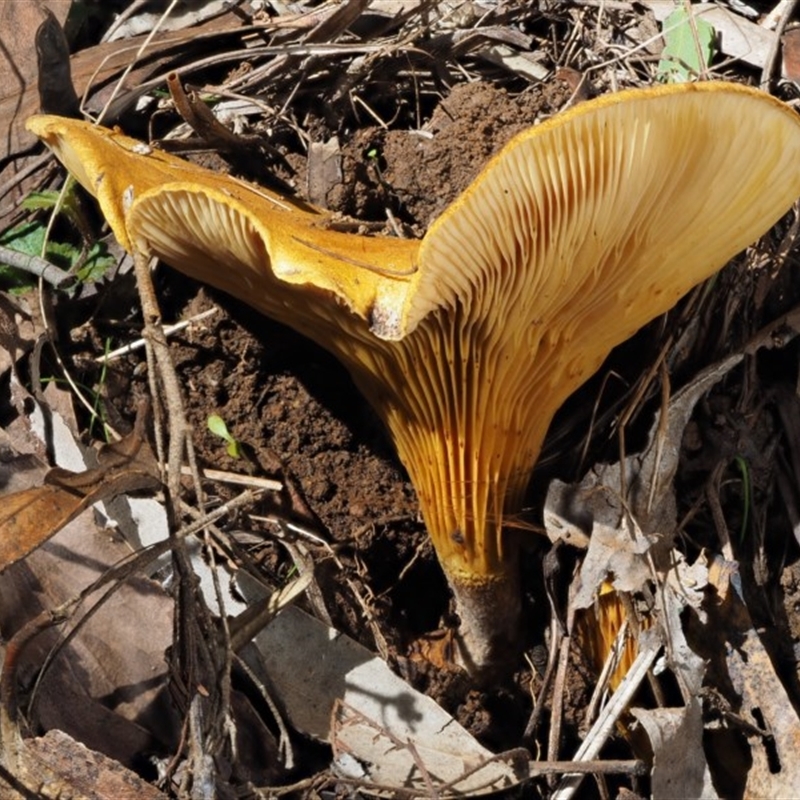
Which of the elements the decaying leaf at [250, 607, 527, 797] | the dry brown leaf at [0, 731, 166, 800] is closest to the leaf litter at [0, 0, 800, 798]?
the decaying leaf at [250, 607, 527, 797]

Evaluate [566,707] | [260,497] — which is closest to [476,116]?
[260,497]

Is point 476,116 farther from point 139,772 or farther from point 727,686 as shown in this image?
point 139,772

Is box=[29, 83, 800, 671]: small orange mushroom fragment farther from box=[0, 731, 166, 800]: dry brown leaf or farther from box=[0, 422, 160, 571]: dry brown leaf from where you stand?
box=[0, 731, 166, 800]: dry brown leaf

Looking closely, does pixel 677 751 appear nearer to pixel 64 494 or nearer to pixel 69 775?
pixel 69 775

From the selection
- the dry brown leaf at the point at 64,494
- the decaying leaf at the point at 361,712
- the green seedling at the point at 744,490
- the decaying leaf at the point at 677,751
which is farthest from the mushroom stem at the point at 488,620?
the dry brown leaf at the point at 64,494

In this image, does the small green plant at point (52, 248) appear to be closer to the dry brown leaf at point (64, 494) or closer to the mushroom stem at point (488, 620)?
the dry brown leaf at point (64, 494)

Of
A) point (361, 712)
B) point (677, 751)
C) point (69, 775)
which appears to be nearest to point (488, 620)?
point (361, 712)

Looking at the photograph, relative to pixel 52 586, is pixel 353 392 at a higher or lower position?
higher
